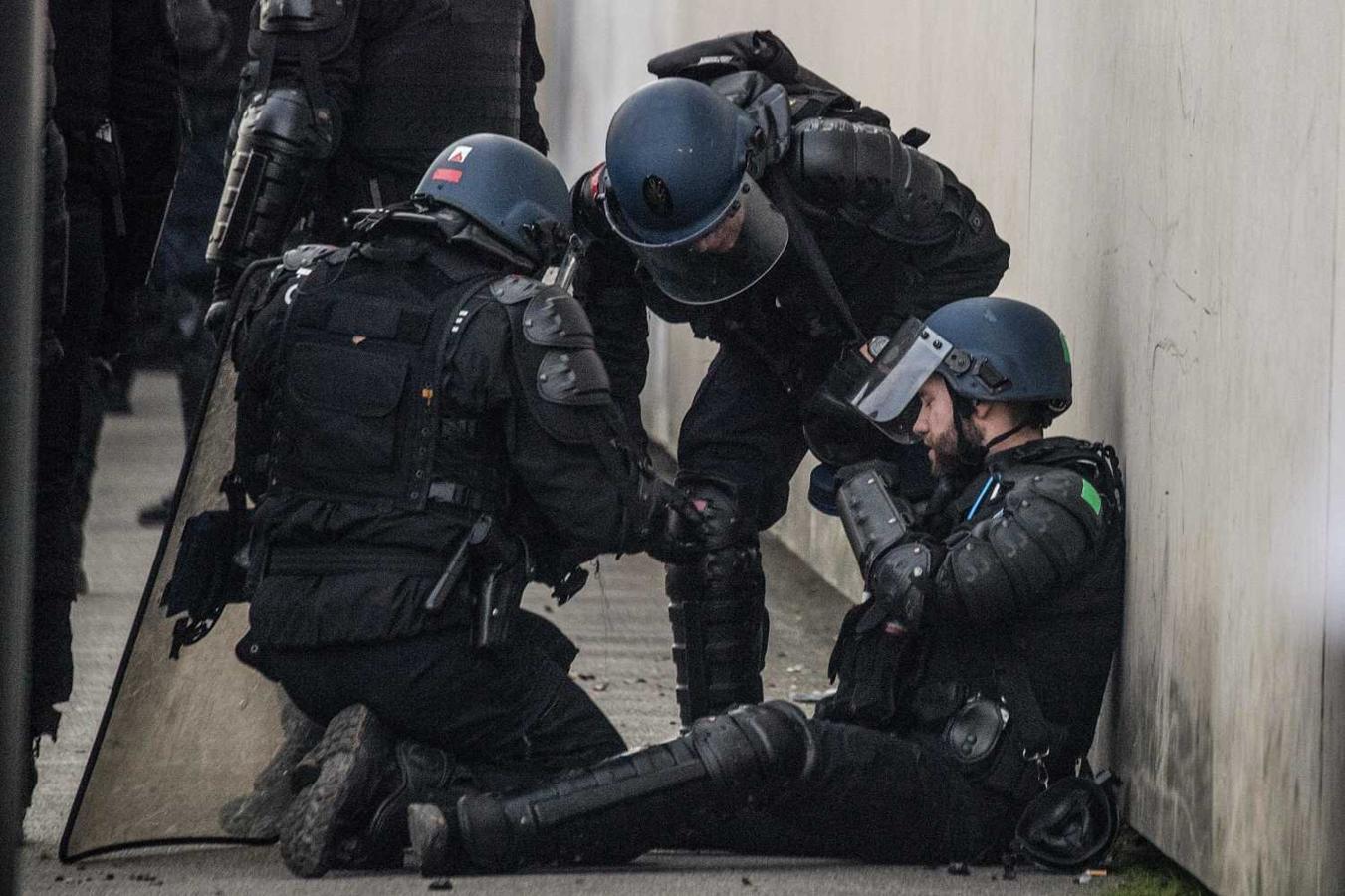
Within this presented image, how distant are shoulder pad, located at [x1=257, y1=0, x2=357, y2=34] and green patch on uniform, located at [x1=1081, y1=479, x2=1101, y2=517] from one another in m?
2.17

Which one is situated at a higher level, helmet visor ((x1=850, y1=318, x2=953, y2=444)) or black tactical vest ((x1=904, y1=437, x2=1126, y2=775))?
helmet visor ((x1=850, y1=318, x2=953, y2=444))

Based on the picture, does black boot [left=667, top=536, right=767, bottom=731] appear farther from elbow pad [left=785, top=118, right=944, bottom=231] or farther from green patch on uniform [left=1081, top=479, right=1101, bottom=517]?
green patch on uniform [left=1081, top=479, right=1101, bottom=517]

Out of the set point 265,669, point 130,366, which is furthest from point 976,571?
point 130,366

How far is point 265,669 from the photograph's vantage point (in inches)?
167

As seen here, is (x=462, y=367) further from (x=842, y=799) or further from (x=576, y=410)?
(x=842, y=799)

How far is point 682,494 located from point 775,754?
68cm

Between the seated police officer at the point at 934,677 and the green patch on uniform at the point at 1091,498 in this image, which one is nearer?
the seated police officer at the point at 934,677

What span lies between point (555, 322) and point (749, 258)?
0.68m

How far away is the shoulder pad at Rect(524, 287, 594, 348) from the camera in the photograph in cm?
404

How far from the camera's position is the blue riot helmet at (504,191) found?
429 centimetres

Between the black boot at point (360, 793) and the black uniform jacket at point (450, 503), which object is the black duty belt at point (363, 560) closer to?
the black uniform jacket at point (450, 503)

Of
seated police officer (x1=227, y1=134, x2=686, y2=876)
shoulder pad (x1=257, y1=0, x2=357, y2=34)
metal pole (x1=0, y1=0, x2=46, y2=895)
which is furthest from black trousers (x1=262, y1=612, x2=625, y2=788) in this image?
metal pole (x1=0, y1=0, x2=46, y2=895)

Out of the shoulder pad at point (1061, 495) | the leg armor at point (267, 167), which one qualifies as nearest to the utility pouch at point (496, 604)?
the shoulder pad at point (1061, 495)

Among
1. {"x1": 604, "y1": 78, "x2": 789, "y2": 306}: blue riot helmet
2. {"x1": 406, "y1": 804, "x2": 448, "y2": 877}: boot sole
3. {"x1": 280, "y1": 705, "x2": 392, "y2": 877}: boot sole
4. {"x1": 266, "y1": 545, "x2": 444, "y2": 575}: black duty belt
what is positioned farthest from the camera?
{"x1": 604, "y1": 78, "x2": 789, "y2": 306}: blue riot helmet
